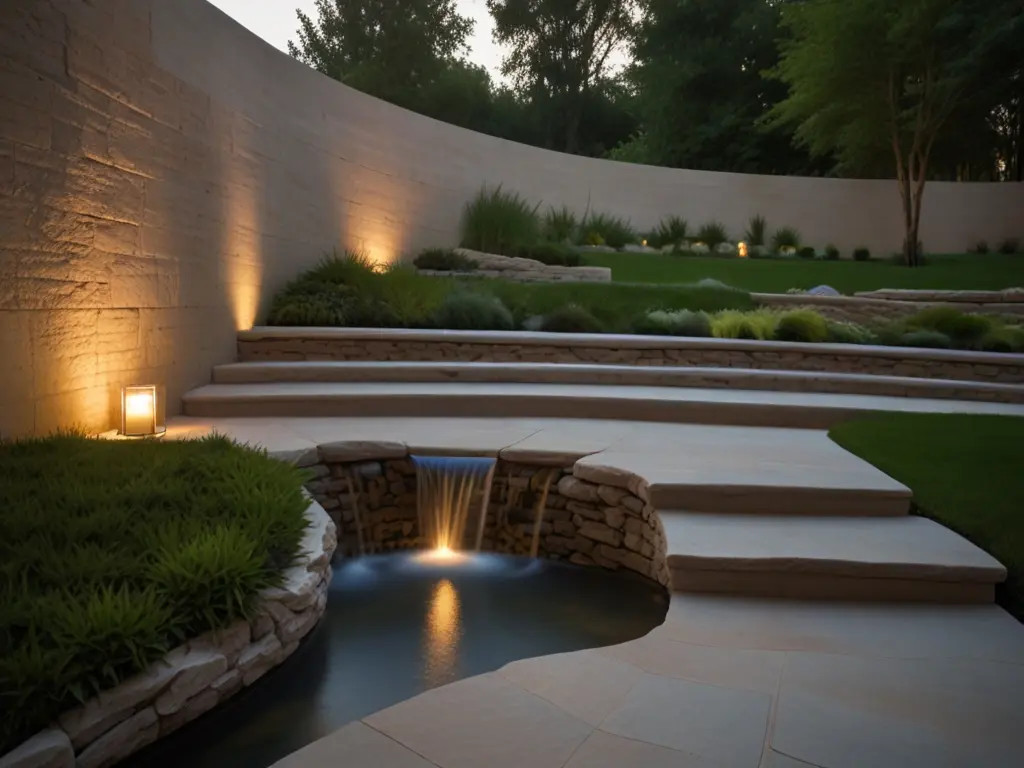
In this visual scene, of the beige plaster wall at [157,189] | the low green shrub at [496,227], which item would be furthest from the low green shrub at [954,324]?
the beige plaster wall at [157,189]

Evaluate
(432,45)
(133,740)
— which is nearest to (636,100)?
(432,45)

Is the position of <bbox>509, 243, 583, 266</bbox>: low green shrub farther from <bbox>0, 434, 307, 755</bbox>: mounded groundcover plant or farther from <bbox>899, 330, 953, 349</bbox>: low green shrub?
<bbox>0, 434, 307, 755</bbox>: mounded groundcover plant

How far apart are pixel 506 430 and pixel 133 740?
2.82 m

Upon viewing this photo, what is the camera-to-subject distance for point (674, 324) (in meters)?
7.40

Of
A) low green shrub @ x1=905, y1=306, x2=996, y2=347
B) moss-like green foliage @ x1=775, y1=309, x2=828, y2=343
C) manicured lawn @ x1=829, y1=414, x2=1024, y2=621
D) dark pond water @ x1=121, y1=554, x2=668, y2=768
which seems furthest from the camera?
low green shrub @ x1=905, y1=306, x2=996, y2=347

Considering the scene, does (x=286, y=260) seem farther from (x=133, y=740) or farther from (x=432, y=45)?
(x=432, y=45)

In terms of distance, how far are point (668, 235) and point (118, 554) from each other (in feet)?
41.3

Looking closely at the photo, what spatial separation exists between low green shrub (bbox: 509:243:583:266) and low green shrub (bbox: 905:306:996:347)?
4.09m

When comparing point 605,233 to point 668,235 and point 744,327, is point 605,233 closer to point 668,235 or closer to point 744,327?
point 668,235

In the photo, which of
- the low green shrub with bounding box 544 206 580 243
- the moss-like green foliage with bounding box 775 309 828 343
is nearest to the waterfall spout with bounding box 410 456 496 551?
the moss-like green foliage with bounding box 775 309 828 343

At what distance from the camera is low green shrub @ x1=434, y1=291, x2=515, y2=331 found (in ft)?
23.3

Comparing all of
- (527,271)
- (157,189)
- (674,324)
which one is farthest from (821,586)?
(527,271)

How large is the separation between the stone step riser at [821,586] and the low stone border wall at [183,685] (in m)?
1.38

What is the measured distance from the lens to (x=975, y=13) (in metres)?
13.2
